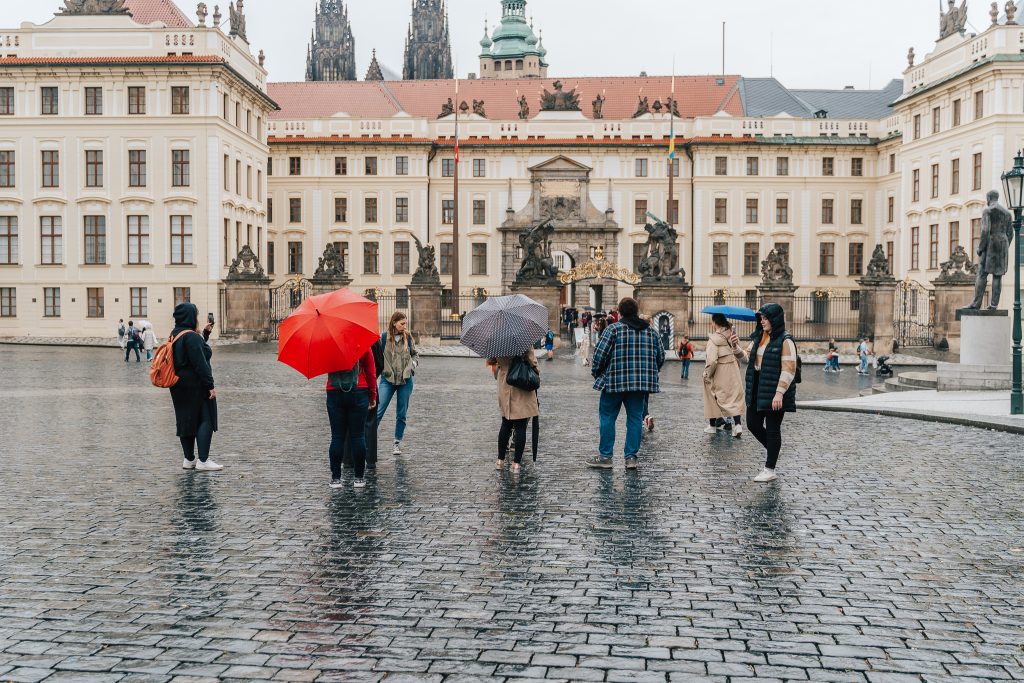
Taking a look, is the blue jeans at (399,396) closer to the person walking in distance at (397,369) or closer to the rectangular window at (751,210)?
the person walking in distance at (397,369)

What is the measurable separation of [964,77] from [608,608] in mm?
46272

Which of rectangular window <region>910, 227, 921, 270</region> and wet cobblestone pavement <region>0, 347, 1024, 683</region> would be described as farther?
rectangular window <region>910, 227, 921, 270</region>

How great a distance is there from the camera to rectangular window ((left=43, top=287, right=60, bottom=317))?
46.5 meters

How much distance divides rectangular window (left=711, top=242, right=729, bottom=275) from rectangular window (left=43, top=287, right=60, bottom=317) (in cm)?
3545

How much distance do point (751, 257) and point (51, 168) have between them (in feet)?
124

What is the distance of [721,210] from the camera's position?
62.5 metres

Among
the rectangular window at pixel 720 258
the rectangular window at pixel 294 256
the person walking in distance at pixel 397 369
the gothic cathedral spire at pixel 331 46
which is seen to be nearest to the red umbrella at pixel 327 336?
the person walking in distance at pixel 397 369

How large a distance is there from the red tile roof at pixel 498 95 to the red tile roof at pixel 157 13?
52.9 ft

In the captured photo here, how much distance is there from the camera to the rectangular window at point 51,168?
46750 mm

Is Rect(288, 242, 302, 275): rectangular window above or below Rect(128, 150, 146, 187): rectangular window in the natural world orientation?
below

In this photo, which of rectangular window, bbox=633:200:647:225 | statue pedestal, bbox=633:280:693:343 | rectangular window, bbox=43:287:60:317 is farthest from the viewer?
rectangular window, bbox=633:200:647:225

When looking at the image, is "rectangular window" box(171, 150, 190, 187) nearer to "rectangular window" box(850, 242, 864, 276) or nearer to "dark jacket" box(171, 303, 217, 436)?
"rectangular window" box(850, 242, 864, 276)

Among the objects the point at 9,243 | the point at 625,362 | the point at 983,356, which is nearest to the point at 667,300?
the point at 983,356

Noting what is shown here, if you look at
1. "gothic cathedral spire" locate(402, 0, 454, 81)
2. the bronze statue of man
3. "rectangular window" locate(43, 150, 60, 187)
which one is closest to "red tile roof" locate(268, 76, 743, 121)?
"rectangular window" locate(43, 150, 60, 187)
